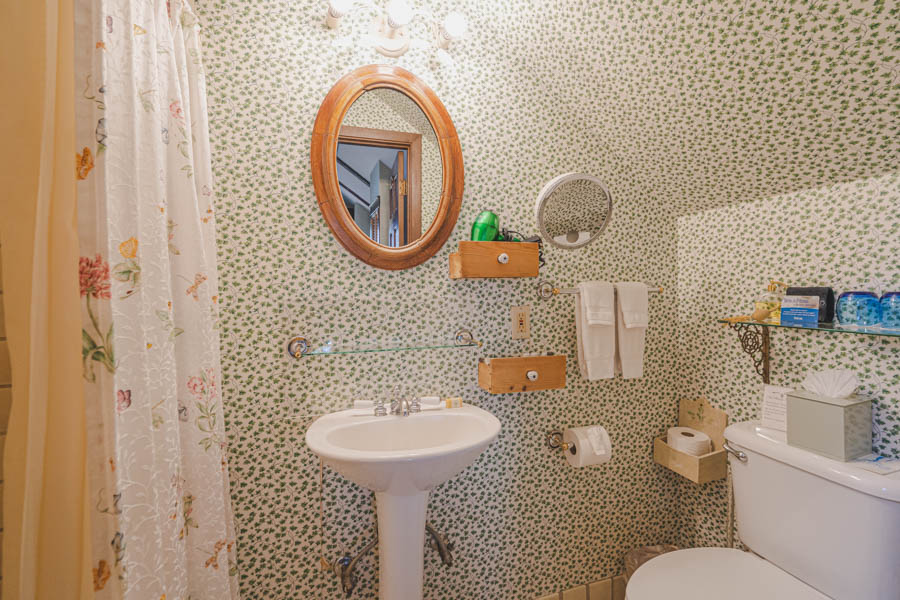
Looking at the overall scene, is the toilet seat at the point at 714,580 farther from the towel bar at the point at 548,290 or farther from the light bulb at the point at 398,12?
the light bulb at the point at 398,12

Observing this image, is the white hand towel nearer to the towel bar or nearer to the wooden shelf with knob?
the towel bar

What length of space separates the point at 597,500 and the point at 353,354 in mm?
1350

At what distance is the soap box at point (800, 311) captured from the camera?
129 centimetres

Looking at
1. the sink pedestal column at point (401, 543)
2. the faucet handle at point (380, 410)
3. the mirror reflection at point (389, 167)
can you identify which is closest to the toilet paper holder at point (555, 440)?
the sink pedestal column at point (401, 543)

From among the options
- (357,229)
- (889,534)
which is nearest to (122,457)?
(357,229)

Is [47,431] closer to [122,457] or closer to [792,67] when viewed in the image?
[122,457]

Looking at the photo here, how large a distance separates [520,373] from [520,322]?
0.25 metres

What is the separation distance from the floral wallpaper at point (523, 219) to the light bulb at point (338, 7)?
10cm

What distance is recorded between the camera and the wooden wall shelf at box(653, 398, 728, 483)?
1.68 metres

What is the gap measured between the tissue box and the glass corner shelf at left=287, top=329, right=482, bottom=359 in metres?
1.09

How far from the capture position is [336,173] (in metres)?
1.42

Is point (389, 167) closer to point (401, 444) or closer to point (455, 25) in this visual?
point (455, 25)

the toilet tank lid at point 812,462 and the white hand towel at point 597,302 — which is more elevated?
the white hand towel at point 597,302

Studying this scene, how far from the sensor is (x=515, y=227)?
5.48 ft
